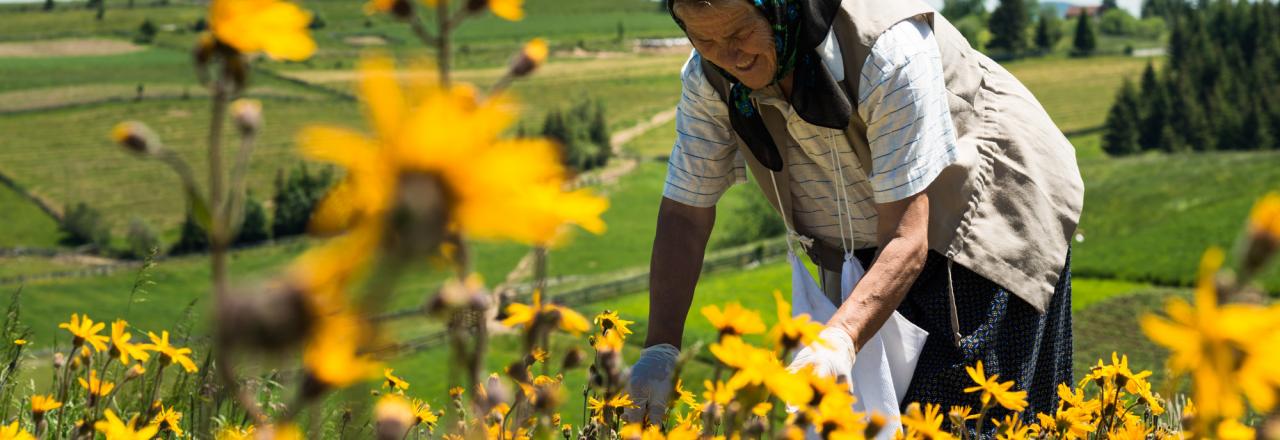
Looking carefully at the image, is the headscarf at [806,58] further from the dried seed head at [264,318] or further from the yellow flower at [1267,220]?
the dried seed head at [264,318]

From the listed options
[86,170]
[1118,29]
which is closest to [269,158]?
[86,170]

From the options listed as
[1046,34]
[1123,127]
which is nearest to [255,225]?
[1123,127]

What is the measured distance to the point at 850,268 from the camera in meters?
3.41

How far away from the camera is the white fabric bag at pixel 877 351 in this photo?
3.16 metres

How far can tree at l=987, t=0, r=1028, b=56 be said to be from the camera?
108 m

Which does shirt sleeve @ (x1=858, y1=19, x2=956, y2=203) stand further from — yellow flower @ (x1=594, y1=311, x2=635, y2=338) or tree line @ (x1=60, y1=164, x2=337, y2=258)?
tree line @ (x1=60, y1=164, x2=337, y2=258)

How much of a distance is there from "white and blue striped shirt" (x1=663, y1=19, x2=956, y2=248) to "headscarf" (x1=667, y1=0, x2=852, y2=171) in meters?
0.04

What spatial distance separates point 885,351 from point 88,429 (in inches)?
85.4

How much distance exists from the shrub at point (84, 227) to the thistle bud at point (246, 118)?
263ft

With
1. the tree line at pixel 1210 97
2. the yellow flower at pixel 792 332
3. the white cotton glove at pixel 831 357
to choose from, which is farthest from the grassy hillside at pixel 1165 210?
the yellow flower at pixel 792 332

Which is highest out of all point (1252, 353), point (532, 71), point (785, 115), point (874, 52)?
point (532, 71)

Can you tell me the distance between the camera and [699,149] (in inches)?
138

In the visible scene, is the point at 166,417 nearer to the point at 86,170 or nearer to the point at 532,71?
the point at 532,71

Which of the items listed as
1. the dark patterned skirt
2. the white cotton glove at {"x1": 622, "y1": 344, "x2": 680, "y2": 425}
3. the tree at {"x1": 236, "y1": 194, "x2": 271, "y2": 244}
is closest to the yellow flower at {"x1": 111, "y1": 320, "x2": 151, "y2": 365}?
the white cotton glove at {"x1": 622, "y1": 344, "x2": 680, "y2": 425}
